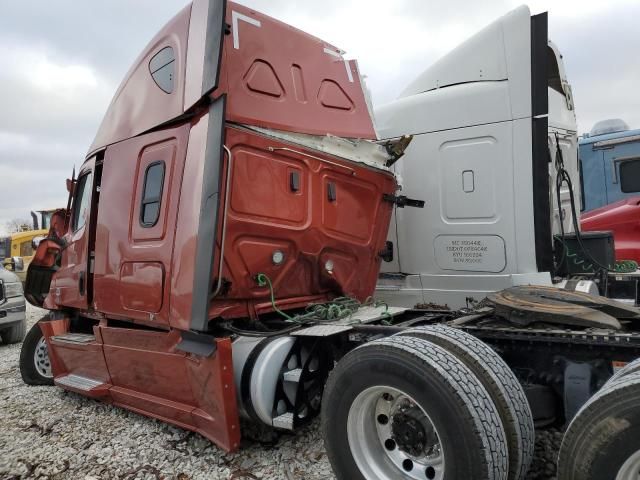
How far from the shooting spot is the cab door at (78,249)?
4184mm

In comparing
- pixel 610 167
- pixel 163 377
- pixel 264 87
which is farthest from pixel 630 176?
pixel 163 377

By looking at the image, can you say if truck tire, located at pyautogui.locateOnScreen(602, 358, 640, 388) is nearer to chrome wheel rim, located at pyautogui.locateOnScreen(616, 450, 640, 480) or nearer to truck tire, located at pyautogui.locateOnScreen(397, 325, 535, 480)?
chrome wheel rim, located at pyautogui.locateOnScreen(616, 450, 640, 480)

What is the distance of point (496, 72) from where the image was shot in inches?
157

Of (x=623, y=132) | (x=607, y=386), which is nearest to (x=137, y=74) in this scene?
(x=607, y=386)

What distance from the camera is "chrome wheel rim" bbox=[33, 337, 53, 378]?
16.9 feet

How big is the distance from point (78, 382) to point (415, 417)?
3088mm

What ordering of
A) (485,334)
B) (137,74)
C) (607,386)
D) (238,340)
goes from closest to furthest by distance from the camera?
(607,386) < (485,334) < (238,340) < (137,74)

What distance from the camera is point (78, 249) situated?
4.30m

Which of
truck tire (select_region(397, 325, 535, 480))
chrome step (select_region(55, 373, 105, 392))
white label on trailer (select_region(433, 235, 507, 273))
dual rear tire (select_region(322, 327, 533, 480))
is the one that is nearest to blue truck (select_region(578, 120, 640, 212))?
white label on trailer (select_region(433, 235, 507, 273))

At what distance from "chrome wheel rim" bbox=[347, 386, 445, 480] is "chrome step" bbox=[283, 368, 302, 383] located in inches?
23.5

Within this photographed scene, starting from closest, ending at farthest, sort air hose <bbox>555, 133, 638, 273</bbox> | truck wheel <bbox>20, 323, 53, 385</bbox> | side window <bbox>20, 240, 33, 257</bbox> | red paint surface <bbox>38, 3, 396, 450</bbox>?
red paint surface <bbox>38, 3, 396, 450</bbox> < air hose <bbox>555, 133, 638, 273</bbox> < truck wheel <bbox>20, 323, 53, 385</bbox> < side window <bbox>20, 240, 33, 257</bbox>

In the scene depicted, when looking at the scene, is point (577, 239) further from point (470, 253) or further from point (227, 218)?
point (227, 218)

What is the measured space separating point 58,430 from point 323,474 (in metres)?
2.29

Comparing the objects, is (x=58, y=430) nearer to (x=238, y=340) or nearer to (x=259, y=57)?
(x=238, y=340)
